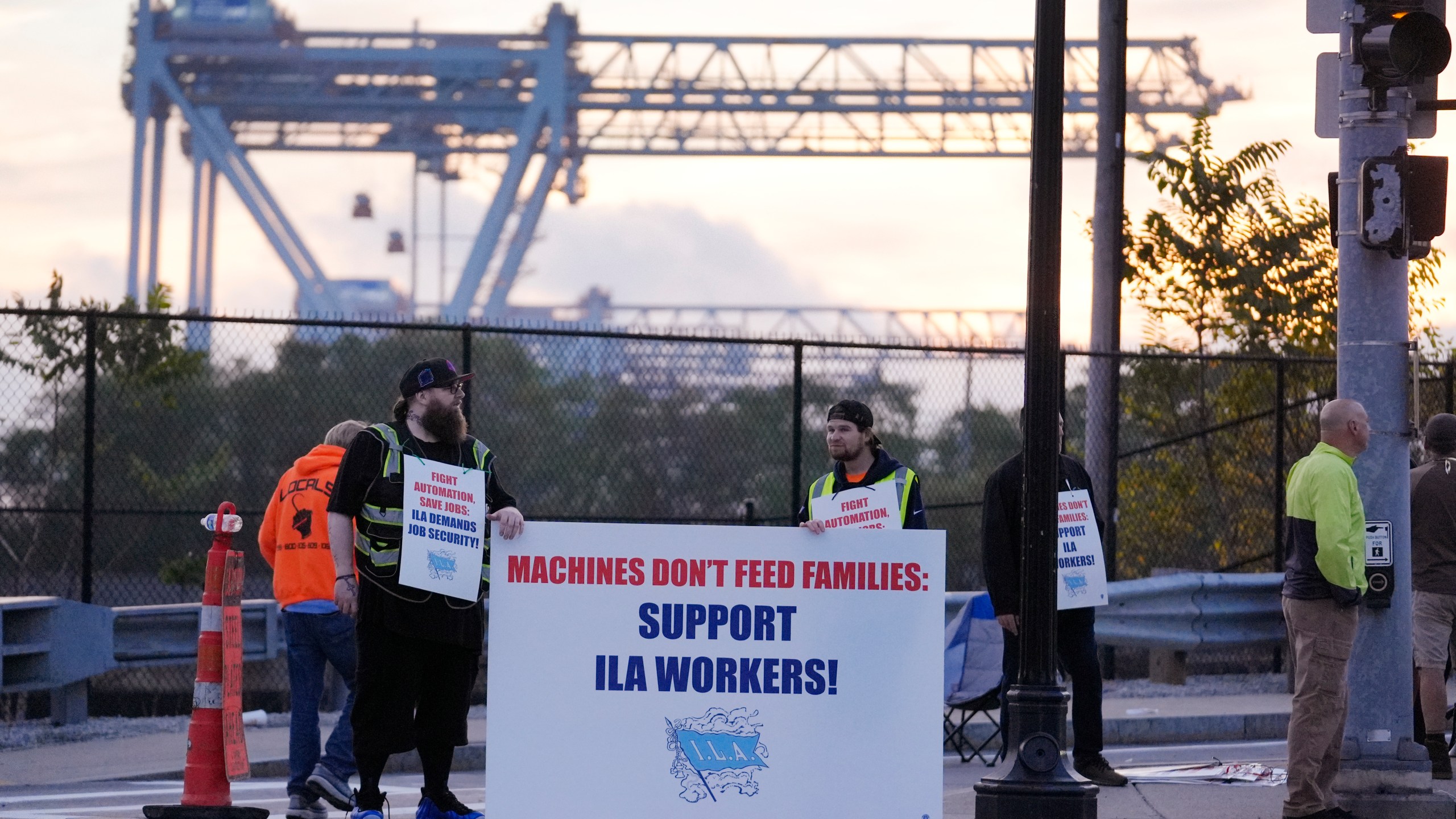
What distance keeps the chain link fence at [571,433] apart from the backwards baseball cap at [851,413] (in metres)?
3.88

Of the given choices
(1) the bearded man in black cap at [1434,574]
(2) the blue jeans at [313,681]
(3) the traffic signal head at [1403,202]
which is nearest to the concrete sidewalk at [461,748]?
(2) the blue jeans at [313,681]

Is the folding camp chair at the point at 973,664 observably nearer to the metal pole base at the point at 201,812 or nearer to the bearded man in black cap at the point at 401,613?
the bearded man in black cap at the point at 401,613

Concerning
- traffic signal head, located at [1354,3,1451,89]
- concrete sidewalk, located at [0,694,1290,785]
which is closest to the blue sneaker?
concrete sidewalk, located at [0,694,1290,785]

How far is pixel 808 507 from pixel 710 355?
426 inches

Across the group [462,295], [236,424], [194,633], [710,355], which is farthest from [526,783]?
[462,295]

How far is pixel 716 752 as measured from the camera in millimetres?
6613

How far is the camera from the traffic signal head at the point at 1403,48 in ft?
25.9

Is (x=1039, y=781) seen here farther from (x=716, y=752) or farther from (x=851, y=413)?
(x=851, y=413)

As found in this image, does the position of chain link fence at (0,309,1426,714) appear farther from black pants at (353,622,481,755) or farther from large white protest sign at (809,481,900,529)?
black pants at (353,622,481,755)

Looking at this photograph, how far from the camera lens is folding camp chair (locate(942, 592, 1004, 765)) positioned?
10.3 meters

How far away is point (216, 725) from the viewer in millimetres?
7840

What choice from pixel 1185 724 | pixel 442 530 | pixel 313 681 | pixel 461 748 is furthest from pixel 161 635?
pixel 1185 724

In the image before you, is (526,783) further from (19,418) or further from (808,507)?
(19,418)

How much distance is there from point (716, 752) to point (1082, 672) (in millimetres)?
3030
